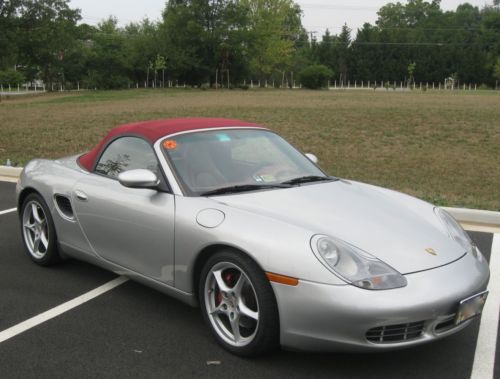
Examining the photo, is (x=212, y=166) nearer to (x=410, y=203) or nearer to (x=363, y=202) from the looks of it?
(x=363, y=202)

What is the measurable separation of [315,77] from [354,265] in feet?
242

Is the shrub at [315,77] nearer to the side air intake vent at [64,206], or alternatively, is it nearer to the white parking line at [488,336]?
the white parking line at [488,336]

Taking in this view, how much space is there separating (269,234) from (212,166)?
3.20 feet

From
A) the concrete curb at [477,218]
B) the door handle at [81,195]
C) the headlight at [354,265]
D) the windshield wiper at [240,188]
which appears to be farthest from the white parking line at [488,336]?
the door handle at [81,195]

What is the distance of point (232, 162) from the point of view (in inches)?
160

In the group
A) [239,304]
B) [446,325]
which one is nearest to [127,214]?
[239,304]

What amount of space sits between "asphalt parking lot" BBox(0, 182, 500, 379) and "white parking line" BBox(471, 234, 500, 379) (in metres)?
0.04

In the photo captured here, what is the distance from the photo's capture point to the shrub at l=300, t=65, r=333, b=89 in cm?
7484

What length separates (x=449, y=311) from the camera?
9.77ft

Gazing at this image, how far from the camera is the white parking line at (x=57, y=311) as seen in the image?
3.71m

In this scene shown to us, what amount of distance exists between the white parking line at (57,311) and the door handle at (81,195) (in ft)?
2.35

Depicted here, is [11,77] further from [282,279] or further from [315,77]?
[282,279]

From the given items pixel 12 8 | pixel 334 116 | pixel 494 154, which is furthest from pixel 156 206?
pixel 12 8

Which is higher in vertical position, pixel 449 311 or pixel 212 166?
pixel 212 166
